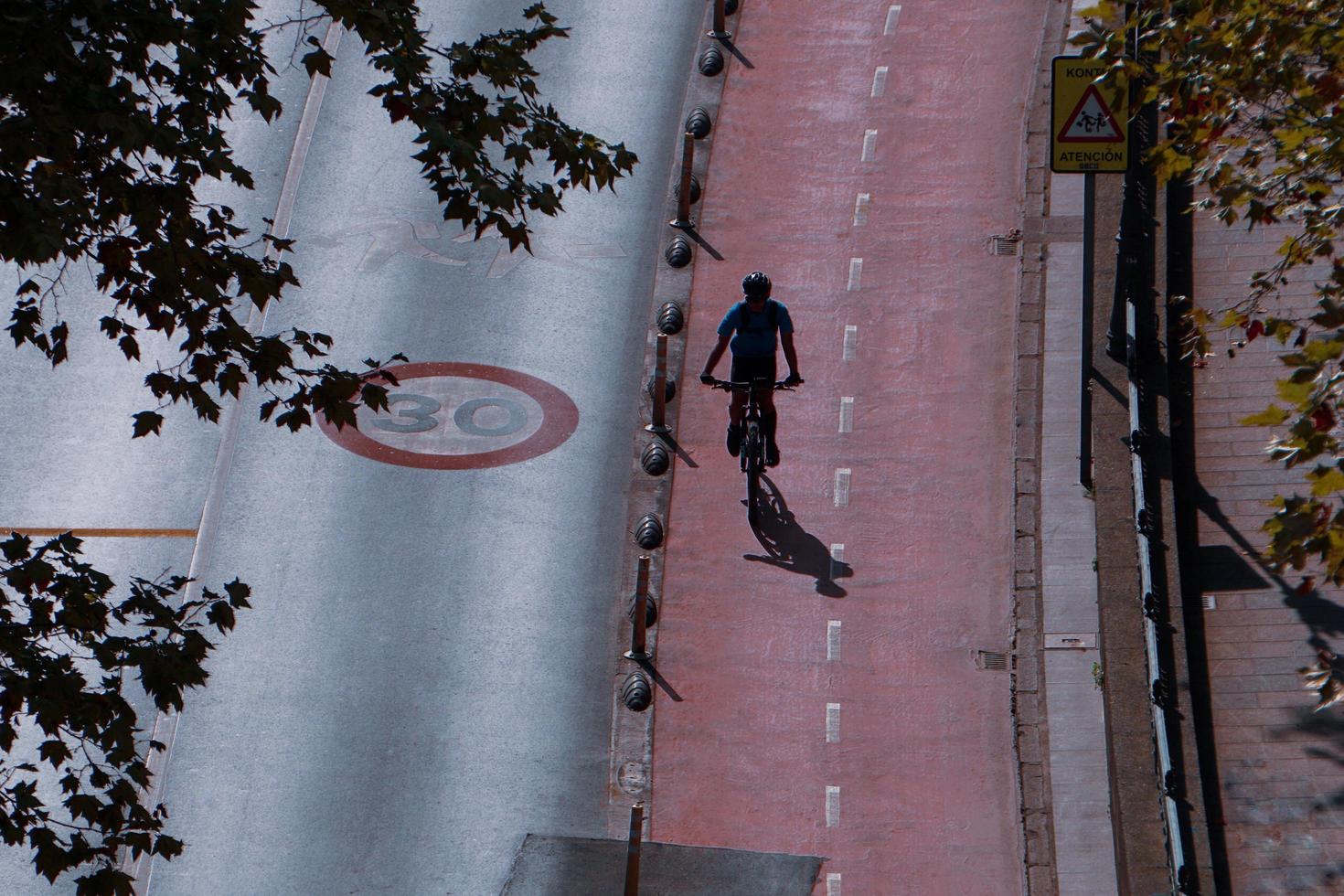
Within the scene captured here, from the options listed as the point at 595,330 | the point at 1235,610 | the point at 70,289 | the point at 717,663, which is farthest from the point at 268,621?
the point at 1235,610

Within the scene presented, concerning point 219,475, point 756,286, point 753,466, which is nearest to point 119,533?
point 219,475

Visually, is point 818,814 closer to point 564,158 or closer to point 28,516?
point 564,158

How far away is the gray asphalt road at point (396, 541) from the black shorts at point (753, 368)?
1877 mm

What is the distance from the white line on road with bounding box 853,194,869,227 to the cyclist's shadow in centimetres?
441

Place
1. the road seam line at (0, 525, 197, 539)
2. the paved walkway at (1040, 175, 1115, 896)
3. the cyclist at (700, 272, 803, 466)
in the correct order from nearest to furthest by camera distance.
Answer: the paved walkway at (1040, 175, 1115, 896) < the cyclist at (700, 272, 803, 466) < the road seam line at (0, 525, 197, 539)

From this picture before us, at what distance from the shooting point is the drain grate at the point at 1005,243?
59.3 ft

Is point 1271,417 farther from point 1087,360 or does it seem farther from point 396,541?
point 396,541

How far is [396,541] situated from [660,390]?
2.73 meters

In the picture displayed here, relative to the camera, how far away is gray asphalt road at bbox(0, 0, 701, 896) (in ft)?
42.3

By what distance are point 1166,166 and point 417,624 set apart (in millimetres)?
7061

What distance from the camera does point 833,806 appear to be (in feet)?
41.5

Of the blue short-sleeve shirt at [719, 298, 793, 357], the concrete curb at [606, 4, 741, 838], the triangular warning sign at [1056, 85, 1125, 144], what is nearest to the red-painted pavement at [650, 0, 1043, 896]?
the concrete curb at [606, 4, 741, 838]

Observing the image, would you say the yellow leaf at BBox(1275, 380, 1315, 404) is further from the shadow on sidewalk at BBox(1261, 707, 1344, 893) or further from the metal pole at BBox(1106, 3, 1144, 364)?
the metal pole at BBox(1106, 3, 1144, 364)

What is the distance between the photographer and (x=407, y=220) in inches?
773
